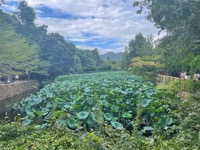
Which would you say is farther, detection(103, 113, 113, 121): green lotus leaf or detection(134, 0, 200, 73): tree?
detection(134, 0, 200, 73): tree

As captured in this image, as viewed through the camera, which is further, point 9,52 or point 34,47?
point 34,47

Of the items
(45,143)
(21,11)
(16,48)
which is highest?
(21,11)

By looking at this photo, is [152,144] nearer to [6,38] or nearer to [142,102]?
[142,102]

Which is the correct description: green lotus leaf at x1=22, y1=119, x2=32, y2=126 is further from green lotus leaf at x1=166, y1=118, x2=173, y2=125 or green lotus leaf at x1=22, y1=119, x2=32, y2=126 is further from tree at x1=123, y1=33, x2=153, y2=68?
tree at x1=123, y1=33, x2=153, y2=68

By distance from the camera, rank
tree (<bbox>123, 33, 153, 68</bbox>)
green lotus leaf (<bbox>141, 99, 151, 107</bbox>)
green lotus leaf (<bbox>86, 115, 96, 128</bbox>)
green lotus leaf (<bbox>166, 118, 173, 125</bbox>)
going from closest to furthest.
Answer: green lotus leaf (<bbox>166, 118, 173, 125</bbox>) → green lotus leaf (<bbox>86, 115, 96, 128</bbox>) → green lotus leaf (<bbox>141, 99, 151, 107</bbox>) → tree (<bbox>123, 33, 153, 68</bbox>)

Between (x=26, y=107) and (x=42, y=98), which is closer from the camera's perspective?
(x=26, y=107)

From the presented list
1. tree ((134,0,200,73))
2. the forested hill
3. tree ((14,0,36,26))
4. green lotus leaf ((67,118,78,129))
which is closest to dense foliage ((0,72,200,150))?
green lotus leaf ((67,118,78,129))

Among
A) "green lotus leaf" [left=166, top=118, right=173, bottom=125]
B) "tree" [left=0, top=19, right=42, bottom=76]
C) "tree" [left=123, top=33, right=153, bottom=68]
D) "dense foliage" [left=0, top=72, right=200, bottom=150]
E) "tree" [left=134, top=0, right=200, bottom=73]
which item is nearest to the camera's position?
"dense foliage" [left=0, top=72, right=200, bottom=150]

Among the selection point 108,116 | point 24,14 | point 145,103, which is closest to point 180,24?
point 145,103

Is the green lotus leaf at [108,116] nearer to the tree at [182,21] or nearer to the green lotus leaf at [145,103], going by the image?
the green lotus leaf at [145,103]

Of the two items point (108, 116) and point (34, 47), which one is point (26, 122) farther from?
point (34, 47)

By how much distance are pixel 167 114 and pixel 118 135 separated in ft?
8.77

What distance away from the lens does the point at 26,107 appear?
35.2 feet

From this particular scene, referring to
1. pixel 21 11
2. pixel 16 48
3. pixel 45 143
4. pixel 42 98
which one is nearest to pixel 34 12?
pixel 21 11
